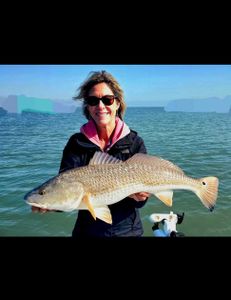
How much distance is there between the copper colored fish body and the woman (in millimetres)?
133

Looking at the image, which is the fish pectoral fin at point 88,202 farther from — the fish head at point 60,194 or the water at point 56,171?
the water at point 56,171

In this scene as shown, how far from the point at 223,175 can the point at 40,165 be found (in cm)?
758

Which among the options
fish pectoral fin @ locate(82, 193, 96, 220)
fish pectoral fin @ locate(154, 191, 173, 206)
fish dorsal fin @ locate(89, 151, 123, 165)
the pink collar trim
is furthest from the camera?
fish pectoral fin @ locate(154, 191, 173, 206)

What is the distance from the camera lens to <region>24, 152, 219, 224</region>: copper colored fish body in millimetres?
3799

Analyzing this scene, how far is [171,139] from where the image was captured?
2450 centimetres

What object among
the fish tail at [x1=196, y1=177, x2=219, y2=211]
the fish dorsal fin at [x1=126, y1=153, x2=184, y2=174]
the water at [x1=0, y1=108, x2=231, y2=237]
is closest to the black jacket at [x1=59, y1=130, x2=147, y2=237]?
the fish dorsal fin at [x1=126, y1=153, x2=184, y2=174]

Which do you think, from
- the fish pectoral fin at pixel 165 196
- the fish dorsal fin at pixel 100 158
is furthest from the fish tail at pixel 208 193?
the fish dorsal fin at pixel 100 158

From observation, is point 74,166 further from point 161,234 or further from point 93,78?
point 161,234

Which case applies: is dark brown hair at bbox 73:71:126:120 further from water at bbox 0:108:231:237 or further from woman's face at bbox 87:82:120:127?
water at bbox 0:108:231:237

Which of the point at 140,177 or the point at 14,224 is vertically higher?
the point at 140,177

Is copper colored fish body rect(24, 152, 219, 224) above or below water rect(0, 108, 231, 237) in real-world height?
above

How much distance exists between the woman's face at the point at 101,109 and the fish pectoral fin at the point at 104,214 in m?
0.88

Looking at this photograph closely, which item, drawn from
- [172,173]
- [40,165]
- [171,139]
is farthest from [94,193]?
[171,139]

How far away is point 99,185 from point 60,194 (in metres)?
0.40
